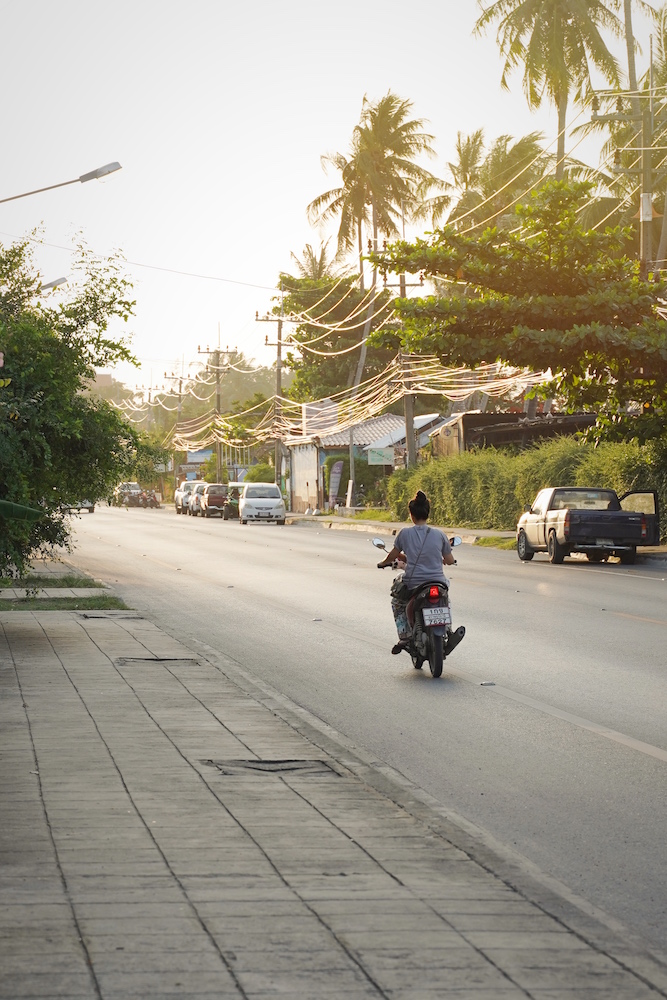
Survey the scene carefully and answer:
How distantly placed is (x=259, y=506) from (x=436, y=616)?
153ft

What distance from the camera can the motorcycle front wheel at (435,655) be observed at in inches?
463

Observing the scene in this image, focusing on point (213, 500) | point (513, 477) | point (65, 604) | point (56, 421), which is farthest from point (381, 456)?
point (56, 421)

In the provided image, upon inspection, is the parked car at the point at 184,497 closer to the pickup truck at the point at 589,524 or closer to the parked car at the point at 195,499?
the parked car at the point at 195,499

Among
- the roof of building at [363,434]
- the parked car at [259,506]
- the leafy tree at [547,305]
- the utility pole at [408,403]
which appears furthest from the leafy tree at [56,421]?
the roof of building at [363,434]

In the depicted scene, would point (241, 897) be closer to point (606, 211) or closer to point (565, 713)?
point (565, 713)

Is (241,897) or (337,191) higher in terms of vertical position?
(337,191)

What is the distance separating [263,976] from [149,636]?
10252 mm

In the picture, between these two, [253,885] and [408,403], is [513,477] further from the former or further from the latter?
[253,885]

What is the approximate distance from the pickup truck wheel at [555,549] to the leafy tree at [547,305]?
3.36 meters

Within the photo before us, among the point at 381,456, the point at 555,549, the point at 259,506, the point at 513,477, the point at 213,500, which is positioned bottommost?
the point at 555,549

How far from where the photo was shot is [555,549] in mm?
27969

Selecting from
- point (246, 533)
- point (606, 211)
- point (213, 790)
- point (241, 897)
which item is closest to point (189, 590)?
point (213, 790)

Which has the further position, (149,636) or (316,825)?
(149,636)

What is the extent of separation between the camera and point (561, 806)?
6.93 meters
